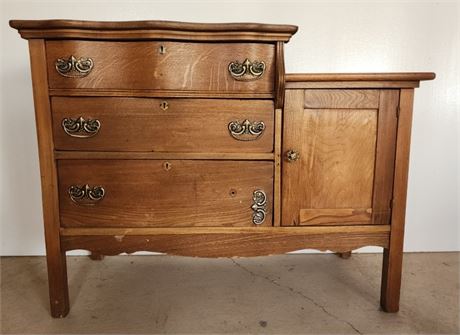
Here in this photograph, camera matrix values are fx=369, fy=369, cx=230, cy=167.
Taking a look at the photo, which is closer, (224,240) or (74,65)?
(74,65)

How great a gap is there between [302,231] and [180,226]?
434mm

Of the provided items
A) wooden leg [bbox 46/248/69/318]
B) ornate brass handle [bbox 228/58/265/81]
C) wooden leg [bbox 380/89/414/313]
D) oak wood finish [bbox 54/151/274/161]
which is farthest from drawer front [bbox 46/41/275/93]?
wooden leg [bbox 46/248/69/318]

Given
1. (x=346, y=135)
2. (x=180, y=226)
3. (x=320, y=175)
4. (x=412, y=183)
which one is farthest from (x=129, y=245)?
(x=412, y=183)

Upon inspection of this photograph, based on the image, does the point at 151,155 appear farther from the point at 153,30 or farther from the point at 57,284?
the point at 57,284

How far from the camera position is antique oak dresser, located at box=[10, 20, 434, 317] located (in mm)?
1194

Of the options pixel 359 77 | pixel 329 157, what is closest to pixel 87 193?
pixel 329 157

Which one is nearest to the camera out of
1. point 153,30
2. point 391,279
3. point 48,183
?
point 153,30

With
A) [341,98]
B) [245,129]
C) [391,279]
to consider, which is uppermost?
[341,98]

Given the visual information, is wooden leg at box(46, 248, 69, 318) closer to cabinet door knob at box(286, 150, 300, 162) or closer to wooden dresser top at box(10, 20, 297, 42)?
wooden dresser top at box(10, 20, 297, 42)

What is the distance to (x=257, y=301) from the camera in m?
1.47

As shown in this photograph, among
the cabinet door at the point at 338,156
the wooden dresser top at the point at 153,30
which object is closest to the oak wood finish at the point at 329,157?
the cabinet door at the point at 338,156

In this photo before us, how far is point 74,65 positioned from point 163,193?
19.9 inches

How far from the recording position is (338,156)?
1.29 meters

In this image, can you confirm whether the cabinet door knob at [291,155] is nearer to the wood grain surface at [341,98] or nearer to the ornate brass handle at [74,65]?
the wood grain surface at [341,98]
